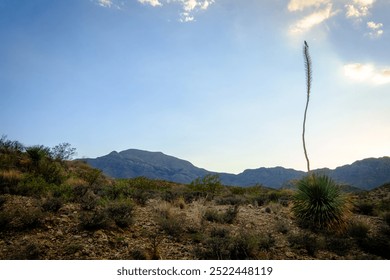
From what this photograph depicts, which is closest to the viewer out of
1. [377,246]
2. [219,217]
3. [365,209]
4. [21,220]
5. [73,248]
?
[73,248]

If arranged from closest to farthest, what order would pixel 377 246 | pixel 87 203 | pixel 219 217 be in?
pixel 377 246, pixel 87 203, pixel 219 217

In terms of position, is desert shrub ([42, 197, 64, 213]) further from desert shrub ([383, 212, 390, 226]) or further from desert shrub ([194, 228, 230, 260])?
desert shrub ([383, 212, 390, 226])

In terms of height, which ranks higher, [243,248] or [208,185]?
[208,185]

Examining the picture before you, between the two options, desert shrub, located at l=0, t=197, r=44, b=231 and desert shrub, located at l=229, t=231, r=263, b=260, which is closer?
desert shrub, located at l=229, t=231, r=263, b=260

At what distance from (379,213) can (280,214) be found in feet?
13.8

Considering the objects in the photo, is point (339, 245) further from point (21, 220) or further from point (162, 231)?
point (21, 220)

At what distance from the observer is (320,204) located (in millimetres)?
10094

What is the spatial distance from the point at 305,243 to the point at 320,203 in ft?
9.57

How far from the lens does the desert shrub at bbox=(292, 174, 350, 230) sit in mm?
9724

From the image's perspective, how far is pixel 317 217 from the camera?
9.95 metres

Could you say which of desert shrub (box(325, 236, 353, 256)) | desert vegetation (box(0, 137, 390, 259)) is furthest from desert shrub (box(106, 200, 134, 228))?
desert shrub (box(325, 236, 353, 256))

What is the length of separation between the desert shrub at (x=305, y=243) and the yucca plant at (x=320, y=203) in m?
2.00

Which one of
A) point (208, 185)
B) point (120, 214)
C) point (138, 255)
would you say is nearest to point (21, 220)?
point (120, 214)
